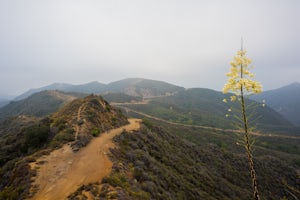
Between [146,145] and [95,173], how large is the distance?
10531mm

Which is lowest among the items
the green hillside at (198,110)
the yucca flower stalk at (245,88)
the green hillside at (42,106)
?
the green hillside at (198,110)

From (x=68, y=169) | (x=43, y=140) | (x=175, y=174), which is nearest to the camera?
(x=68, y=169)

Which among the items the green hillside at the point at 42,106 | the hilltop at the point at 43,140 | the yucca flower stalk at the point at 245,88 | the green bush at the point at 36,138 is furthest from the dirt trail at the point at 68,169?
the green hillside at the point at 42,106

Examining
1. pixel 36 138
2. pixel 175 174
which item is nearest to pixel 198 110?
pixel 175 174

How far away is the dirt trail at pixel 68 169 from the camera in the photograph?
11258 millimetres

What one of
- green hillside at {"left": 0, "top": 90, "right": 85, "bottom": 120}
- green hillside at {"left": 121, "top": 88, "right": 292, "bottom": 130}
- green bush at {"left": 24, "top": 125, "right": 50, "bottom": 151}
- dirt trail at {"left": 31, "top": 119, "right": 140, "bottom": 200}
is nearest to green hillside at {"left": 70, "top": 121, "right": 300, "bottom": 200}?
dirt trail at {"left": 31, "top": 119, "right": 140, "bottom": 200}

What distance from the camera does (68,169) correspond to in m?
13.6

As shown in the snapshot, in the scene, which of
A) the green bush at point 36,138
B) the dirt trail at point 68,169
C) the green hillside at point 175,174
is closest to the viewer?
the dirt trail at point 68,169

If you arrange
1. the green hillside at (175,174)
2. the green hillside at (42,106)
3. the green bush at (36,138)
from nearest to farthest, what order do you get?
the green hillside at (175,174) < the green bush at (36,138) < the green hillside at (42,106)

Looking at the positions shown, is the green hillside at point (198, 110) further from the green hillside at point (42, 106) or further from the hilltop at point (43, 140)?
the hilltop at point (43, 140)

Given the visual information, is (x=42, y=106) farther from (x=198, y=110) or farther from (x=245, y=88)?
(x=245, y=88)

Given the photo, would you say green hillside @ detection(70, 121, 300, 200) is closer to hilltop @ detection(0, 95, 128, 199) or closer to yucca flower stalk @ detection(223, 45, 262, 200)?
yucca flower stalk @ detection(223, 45, 262, 200)

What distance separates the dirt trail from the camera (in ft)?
36.9

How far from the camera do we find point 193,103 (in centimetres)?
18212
